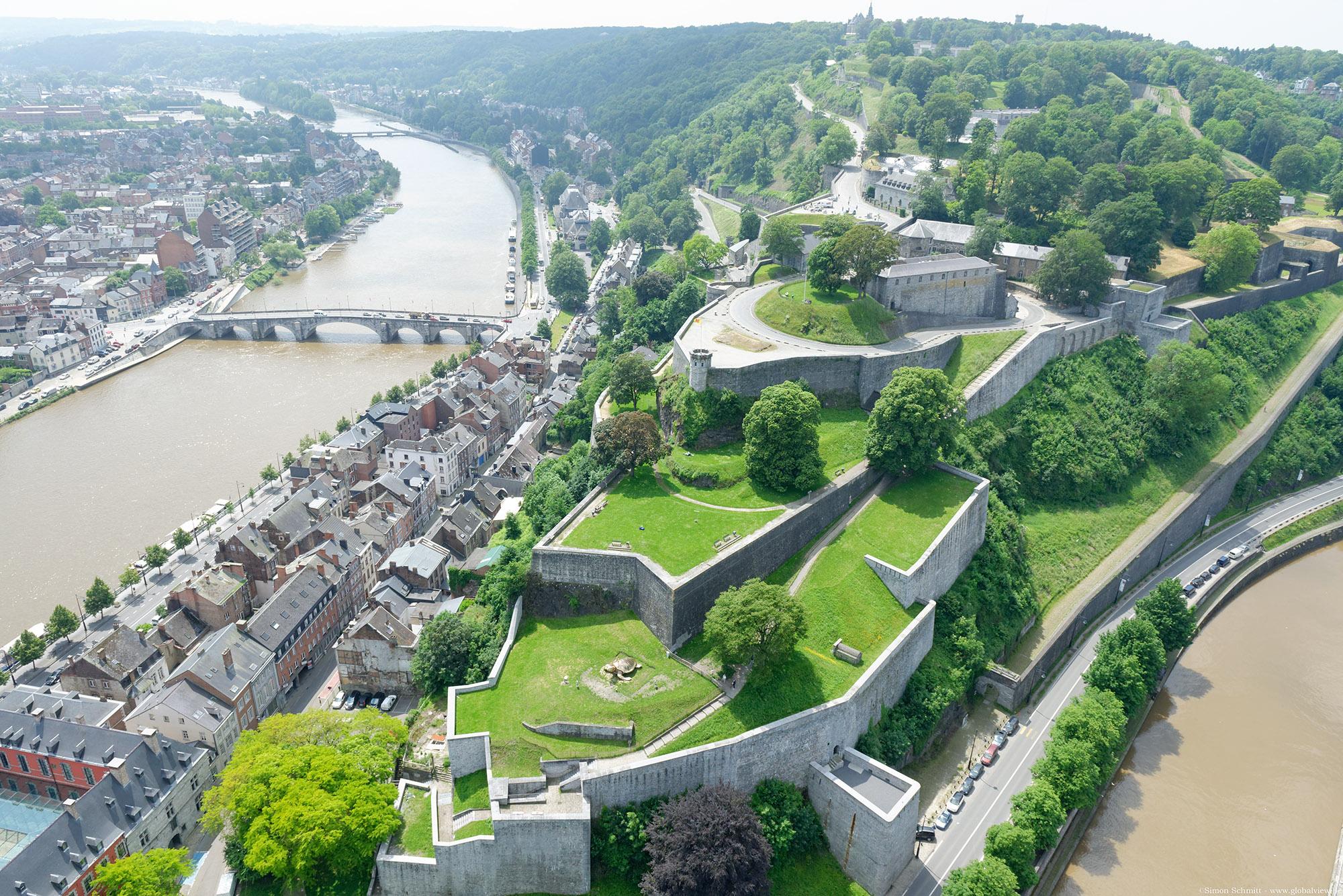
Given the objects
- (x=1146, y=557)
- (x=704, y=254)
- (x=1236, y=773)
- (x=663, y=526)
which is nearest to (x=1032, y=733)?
(x=1236, y=773)

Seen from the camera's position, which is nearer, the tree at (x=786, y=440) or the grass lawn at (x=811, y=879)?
the grass lawn at (x=811, y=879)

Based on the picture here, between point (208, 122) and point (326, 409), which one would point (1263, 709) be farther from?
point (208, 122)

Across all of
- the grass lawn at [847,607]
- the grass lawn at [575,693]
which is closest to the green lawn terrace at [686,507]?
the grass lawn at [847,607]

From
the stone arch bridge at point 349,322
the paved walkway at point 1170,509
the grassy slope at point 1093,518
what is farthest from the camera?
the stone arch bridge at point 349,322

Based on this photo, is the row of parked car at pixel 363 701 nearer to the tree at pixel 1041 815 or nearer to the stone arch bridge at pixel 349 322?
the tree at pixel 1041 815

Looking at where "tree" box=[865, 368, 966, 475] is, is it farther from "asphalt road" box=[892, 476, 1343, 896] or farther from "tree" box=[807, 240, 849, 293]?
"tree" box=[807, 240, 849, 293]

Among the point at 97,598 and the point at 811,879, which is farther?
the point at 97,598

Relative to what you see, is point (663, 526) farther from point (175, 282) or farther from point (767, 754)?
point (175, 282)
